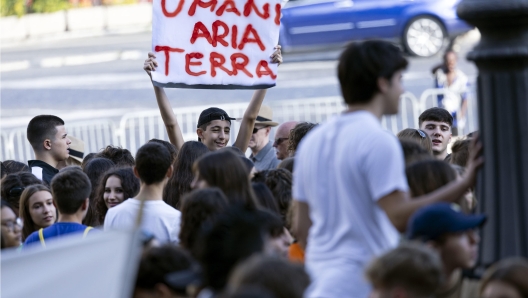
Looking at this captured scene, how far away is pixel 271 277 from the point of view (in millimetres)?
A: 2744

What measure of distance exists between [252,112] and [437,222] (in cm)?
378

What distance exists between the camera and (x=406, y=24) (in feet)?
63.5

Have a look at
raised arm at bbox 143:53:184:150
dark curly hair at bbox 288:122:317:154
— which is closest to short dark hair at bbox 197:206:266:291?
raised arm at bbox 143:53:184:150

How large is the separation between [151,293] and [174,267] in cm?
13

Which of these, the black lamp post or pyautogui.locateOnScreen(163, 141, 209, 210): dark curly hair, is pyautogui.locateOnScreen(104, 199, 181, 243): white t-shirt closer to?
pyautogui.locateOnScreen(163, 141, 209, 210): dark curly hair

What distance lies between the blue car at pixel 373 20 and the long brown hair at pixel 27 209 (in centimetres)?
1388

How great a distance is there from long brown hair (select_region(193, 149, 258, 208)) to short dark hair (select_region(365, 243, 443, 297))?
1.60 meters

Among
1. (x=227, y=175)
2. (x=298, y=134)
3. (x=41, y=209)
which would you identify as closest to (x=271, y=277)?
(x=227, y=175)

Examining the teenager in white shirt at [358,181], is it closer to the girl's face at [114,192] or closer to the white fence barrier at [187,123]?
the girl's face at [114,192]

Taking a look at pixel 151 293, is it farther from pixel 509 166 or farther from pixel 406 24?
pixel 406 24

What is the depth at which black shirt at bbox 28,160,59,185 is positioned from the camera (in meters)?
7.66

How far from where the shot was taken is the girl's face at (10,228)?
496cm

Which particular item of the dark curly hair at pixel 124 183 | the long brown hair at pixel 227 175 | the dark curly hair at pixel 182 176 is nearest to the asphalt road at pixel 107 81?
the dark curly hair at pixel 182 176

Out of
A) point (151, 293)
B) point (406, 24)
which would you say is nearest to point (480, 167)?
point (151, 293)
